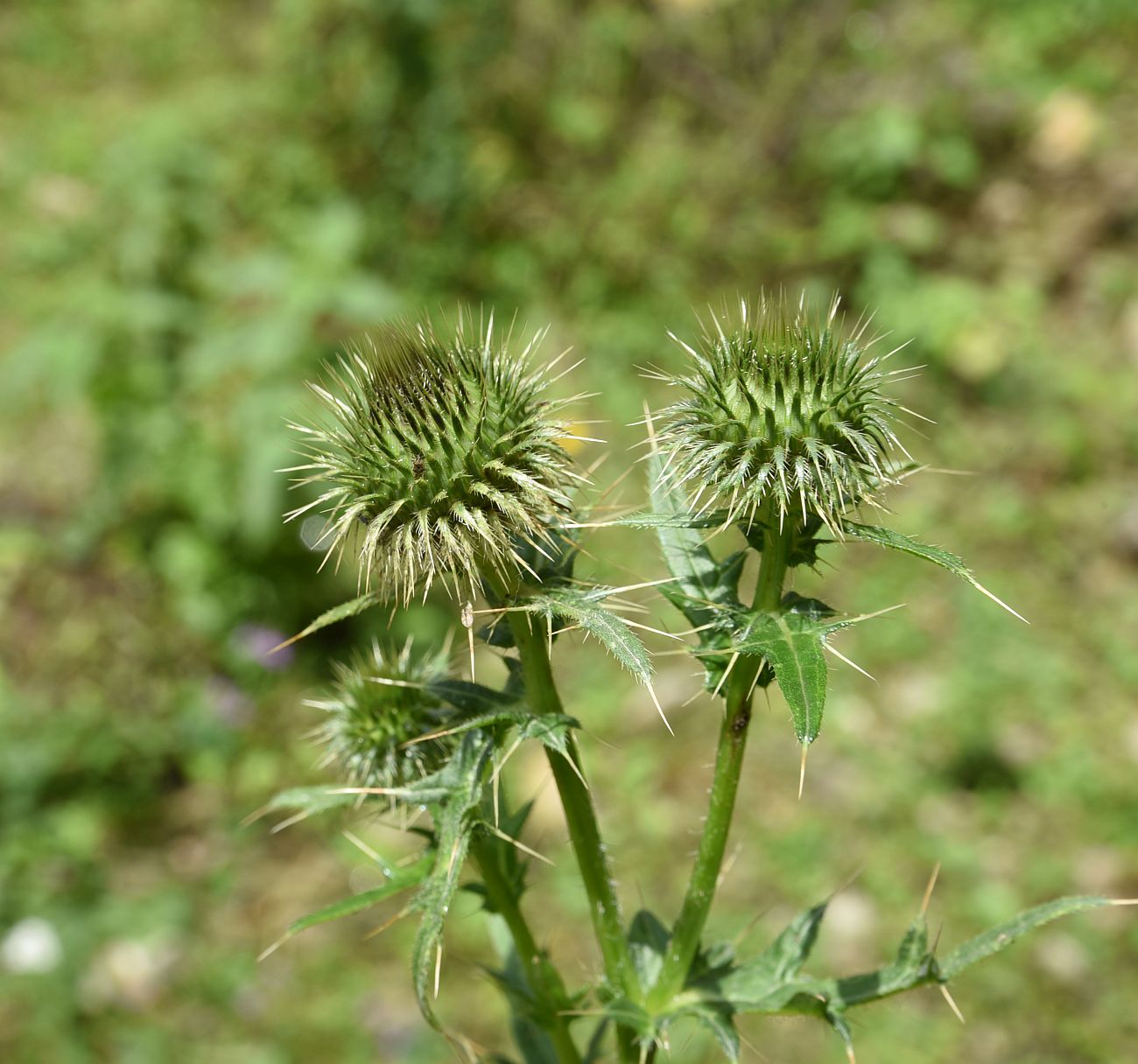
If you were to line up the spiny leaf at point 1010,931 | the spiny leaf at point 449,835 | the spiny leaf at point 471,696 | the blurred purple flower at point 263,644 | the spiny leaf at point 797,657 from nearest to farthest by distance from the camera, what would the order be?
the spiny leaf at point 797,657 < the spiny leaf at point 449,835 < the spiny leaf at point 1010,931 < the spiny leaf at point 471,696 < the blurred purple flower at point 263,644

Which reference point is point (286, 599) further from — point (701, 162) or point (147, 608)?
point (701, 162)

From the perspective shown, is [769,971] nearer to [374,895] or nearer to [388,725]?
[374,895]

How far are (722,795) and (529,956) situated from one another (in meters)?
0.45

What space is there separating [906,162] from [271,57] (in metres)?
4.59

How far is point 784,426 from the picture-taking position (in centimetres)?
165

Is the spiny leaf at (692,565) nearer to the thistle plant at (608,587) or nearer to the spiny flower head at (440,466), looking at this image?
the thistle plant at (608,587)

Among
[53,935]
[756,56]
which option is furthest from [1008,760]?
[756,56]

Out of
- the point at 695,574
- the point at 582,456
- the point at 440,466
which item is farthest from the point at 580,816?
the point at 582,456

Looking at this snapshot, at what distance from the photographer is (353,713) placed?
2.13m

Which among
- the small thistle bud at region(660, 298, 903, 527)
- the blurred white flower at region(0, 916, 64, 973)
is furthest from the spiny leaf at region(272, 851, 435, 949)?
the blurred white flower at region(0, 916, 64, 973)

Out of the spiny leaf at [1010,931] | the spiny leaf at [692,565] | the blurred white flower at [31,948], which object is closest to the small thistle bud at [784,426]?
the spiny leaf at [692,565]

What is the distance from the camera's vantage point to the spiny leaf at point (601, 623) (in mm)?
1530

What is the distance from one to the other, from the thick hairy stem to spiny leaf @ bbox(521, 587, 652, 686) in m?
0.06

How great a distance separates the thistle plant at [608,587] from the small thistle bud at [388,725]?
0.17 metres
